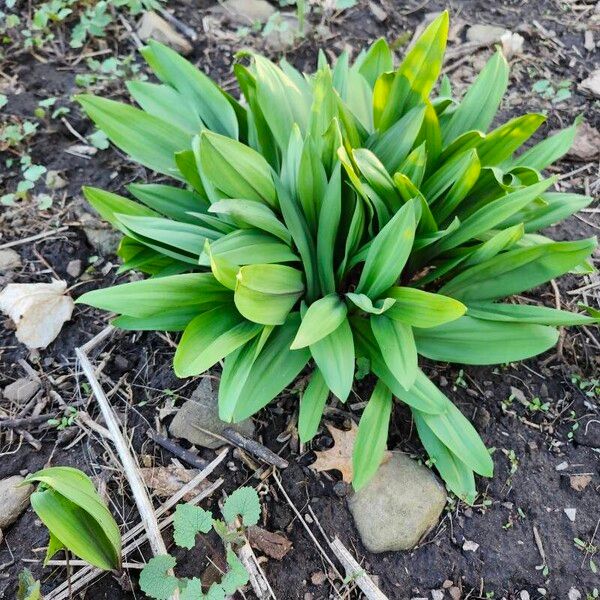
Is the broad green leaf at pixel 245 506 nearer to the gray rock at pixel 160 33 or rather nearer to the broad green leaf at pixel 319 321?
the broad green leaf at pixel 319 321

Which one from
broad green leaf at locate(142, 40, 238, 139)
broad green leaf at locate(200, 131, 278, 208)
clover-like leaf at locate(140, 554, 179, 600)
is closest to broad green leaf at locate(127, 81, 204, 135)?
broad green leaf at locate(142, 40, 238, 139)

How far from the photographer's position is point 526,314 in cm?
196

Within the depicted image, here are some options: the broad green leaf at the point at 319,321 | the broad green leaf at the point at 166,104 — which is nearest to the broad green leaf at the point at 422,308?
the broad green leaf at the point at 319,321

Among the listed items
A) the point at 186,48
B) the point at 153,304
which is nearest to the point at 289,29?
the point at 186,48

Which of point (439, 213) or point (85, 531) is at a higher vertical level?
point (439, 213)

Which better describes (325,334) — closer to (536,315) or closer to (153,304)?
(153,304)

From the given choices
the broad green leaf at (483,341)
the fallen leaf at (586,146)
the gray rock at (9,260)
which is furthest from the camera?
the fallen leaf at (586,146)

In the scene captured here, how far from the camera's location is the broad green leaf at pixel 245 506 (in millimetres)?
1646

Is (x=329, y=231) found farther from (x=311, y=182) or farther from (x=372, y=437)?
(x=372, y=437)

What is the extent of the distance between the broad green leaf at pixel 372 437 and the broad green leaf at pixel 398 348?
234 mm

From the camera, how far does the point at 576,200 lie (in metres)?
2.12

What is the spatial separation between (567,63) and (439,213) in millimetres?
1746

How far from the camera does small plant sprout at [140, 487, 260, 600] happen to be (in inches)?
60.8

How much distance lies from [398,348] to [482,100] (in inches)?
39.3
